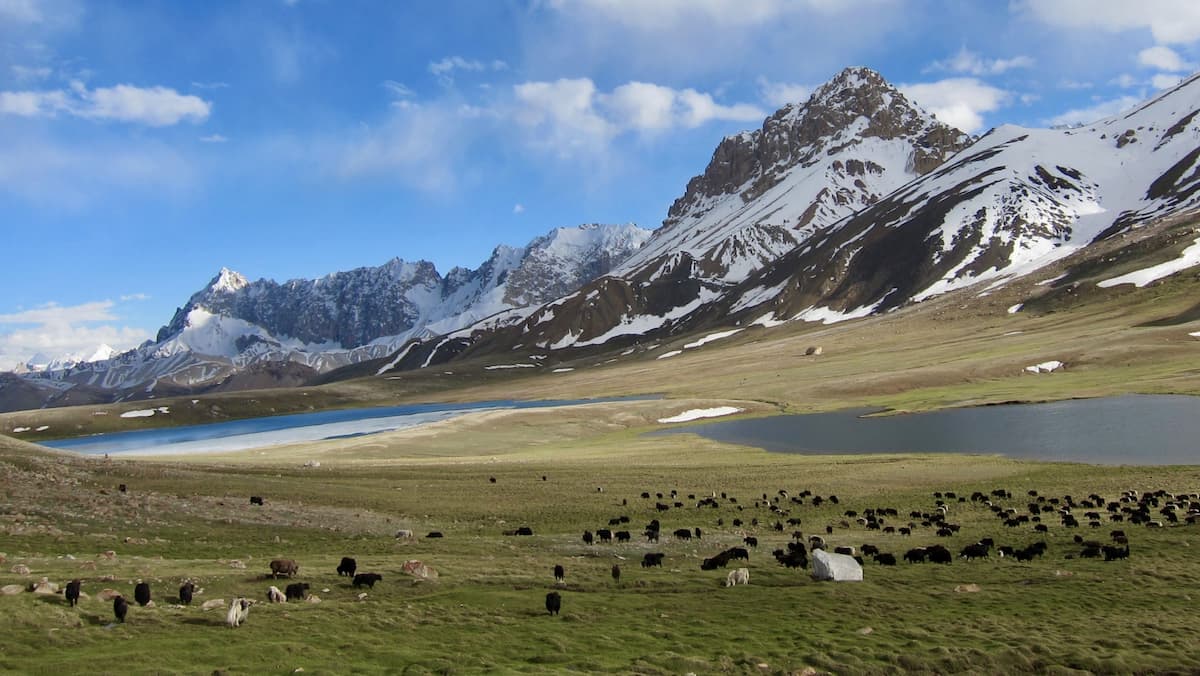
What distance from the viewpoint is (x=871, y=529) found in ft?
144

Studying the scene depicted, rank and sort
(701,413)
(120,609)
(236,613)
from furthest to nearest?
1. (701,413)
2. (236,613)
3. (120,609)

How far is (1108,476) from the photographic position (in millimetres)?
56938

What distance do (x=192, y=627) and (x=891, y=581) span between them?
958 inches

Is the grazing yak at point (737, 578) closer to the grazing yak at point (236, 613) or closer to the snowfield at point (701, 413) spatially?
the grazing yak at point (236, 613)

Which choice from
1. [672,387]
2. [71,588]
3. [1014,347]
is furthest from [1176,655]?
[672,387]

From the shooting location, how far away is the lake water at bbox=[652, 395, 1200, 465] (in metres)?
71.1

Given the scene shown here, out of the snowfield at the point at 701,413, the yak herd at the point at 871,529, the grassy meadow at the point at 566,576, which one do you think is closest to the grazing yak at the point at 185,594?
the yak herd at the point at 871,529

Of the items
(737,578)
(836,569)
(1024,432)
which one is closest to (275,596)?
(737,578)

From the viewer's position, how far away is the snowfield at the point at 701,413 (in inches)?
5438

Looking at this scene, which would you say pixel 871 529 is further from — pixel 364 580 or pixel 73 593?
pixel 73 593

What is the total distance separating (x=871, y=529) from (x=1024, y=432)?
52.1 meters

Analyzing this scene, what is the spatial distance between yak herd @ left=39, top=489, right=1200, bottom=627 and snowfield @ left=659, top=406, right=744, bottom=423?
3146 inches

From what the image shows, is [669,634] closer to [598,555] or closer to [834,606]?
[834,606]

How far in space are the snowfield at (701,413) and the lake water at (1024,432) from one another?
1801 cm
